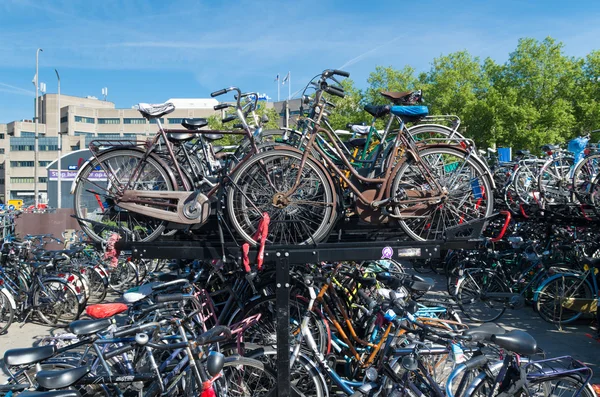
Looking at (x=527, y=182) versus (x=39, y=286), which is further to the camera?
(x=527, y=182)

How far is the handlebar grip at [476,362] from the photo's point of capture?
10.2 ft

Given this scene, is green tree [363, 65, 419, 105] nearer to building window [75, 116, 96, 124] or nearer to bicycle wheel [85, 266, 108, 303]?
bicycle wheel [85, 266, 108, 303]

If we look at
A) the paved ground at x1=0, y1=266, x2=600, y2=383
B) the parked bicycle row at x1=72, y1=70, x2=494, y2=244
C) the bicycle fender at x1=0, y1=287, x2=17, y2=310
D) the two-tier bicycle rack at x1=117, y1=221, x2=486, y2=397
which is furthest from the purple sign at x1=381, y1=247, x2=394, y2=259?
the bicycle fender at x1=0, y1=287, x2=17, y2=310

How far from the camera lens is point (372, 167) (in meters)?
4.16

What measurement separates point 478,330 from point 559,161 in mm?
6385

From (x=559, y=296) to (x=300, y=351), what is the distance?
5492mm

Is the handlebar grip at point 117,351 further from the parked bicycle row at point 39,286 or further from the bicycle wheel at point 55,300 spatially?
the bicycle wheel at point 55,300

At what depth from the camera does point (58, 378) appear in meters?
2.85

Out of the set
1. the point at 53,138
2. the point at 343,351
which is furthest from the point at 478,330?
the point at 53,138

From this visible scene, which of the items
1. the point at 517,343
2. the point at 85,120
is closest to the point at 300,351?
the point at 517,343

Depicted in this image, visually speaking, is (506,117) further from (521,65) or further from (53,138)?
(53,138)

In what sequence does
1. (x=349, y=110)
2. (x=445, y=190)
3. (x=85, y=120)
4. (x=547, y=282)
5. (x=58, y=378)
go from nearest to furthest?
(x=58, y=378) < (x=445, y=190) < (x=547, y=282) < (x=349, y=110) < (x=85, y=120)

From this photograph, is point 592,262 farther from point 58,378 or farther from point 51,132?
point 51,132

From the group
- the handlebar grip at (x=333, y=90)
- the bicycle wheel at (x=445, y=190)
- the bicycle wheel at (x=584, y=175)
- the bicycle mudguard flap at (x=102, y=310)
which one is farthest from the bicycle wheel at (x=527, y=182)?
the bicycle mudguard flap at (x=102, y=310)
